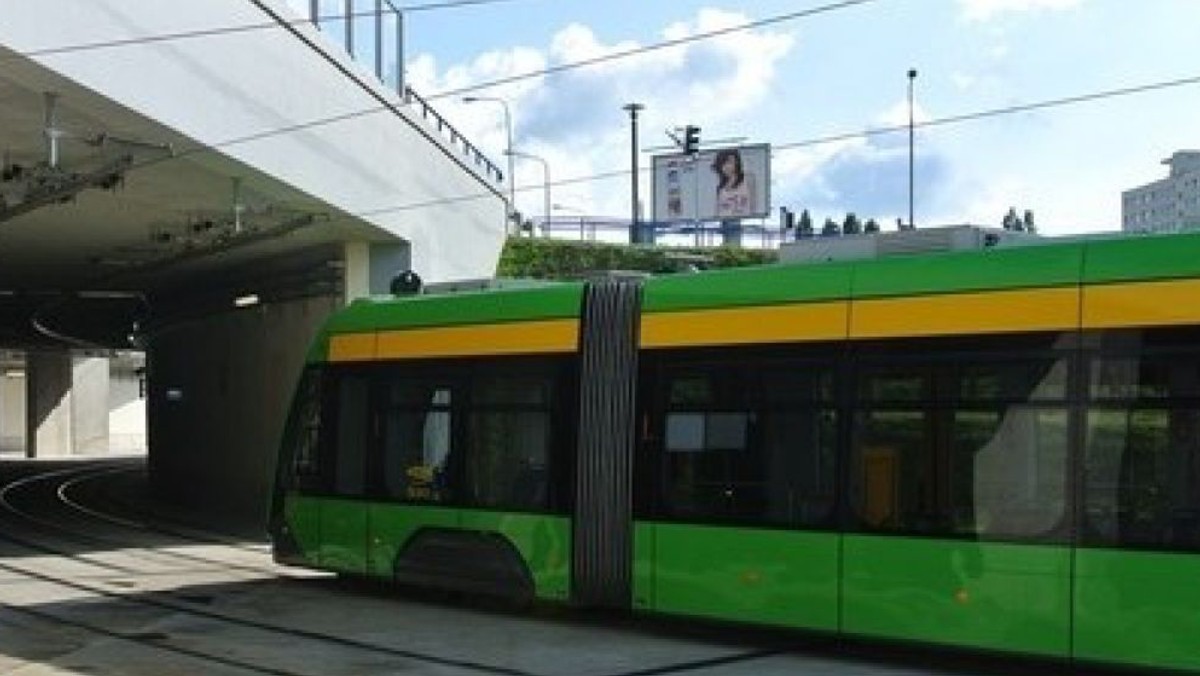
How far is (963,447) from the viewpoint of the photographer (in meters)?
10.6

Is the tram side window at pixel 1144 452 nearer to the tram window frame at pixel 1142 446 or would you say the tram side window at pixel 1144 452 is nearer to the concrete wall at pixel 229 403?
the tram window frame at pixel 1142 446

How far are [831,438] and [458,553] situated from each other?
4.21m

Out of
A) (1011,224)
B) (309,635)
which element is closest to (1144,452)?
(309,635)

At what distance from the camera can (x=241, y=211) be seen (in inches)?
854

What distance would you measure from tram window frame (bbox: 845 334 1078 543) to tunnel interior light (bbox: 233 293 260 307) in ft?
66.1

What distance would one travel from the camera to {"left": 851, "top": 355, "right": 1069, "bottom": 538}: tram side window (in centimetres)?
1026

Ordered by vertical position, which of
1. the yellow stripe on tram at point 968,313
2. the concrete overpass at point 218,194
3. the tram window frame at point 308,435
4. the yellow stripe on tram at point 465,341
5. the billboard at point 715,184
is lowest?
the tram window frame at point 308,435

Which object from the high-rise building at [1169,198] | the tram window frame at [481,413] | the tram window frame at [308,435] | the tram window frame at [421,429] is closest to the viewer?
the tram window frame at [481,413]

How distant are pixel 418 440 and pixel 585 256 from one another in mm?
42313

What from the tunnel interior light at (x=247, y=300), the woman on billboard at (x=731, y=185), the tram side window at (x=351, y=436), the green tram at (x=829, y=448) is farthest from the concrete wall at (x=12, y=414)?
the green tram at (x=829, y=448)

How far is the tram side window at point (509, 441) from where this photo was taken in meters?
13.5

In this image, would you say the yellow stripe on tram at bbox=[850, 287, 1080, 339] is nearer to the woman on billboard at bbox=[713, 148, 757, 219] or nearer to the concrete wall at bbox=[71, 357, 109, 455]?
the woman on billboard at bbox=[713, 148, 757, 219]

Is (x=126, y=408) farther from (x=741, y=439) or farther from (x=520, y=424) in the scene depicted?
(x=741, y=439)

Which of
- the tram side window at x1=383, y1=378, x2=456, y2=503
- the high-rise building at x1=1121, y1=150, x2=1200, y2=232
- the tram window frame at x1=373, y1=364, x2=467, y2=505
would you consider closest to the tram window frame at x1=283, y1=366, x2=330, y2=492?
the tram window frame at x1=373, y1=364, x2=467, y2=505
